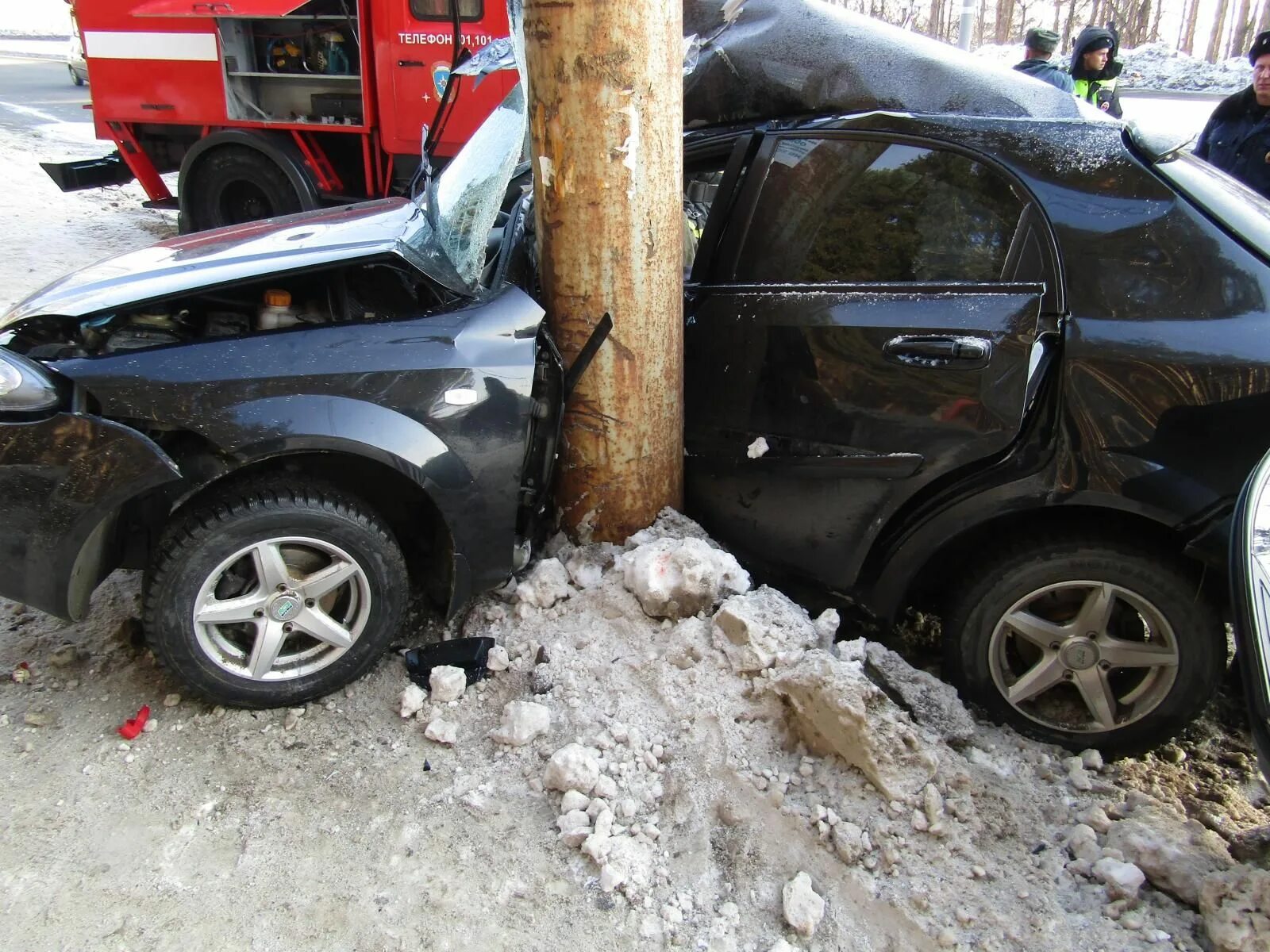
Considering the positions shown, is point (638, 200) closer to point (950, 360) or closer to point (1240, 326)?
point (950, 360)

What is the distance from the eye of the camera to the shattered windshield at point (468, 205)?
9.69 feet

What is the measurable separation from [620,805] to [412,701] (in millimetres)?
734

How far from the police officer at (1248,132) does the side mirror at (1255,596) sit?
339 centimetres

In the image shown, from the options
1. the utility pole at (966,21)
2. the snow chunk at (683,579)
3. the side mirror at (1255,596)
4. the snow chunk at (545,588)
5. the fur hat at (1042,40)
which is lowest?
the snow chunk at (545,588)

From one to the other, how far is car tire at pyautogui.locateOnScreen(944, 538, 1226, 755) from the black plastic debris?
1.42 m

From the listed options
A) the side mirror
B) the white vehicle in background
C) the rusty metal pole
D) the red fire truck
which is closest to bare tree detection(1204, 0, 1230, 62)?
the red fire truck

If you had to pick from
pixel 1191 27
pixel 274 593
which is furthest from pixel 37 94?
pixel 1191 27

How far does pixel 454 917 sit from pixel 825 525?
1563mm

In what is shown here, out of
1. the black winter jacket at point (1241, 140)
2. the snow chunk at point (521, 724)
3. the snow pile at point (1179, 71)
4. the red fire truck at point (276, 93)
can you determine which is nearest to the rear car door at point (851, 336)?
the snow chunk at point (521, 724)

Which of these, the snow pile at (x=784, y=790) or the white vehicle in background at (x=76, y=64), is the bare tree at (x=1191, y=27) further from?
the snow pile at (x=784, y=790)

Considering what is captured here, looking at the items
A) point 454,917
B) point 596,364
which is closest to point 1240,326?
point 596,364

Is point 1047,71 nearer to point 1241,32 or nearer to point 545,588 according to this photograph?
point 545,588

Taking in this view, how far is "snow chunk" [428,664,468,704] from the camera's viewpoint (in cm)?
278

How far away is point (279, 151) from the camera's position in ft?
26.1
